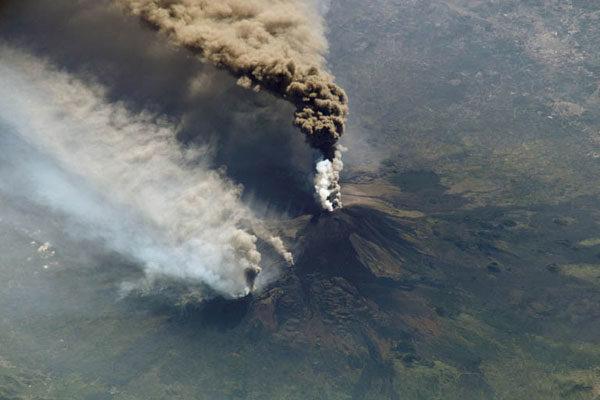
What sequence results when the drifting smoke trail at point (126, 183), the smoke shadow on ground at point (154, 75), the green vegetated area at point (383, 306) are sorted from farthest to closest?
the green vegetated area at point (383, 306) < the drifting smoke trail at point (126, 183) < the smoke shadow on ground at point (154, 75)

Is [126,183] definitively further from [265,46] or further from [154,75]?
[265,46]

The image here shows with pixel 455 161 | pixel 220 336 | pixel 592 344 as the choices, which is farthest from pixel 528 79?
pixel 220 336

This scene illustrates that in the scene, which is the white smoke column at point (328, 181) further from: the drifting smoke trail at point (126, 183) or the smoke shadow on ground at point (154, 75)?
the drifting smoke trail at point (126, 183)

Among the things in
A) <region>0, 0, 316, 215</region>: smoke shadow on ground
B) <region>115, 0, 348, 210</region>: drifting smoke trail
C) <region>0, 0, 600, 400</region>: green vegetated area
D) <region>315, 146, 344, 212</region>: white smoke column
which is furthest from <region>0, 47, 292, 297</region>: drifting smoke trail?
<region>115, 0, 348, 210</region>: drifting smoke trail

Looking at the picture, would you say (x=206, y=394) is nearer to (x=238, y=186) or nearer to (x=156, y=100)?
(x=238, y=186)

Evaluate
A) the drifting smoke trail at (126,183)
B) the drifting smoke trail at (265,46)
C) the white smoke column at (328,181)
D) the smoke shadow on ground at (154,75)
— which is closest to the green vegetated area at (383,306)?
the white smoke column at (328,181)

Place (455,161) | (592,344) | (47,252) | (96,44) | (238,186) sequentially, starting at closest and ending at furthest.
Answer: (96,44) < (238,186) < (47,252) < (592,344) < (455,161)

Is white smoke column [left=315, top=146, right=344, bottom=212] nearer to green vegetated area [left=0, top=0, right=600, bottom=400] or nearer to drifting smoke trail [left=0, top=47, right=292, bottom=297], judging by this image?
green vegetated area [left=0, top=0, right=600, bottom=400]
